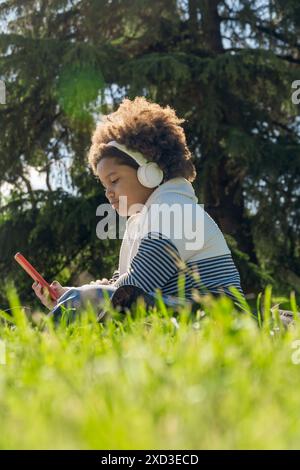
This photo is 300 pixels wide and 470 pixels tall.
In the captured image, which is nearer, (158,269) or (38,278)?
(158,269)

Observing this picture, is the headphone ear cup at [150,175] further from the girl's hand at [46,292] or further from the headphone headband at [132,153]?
the girl's hand at [46,292]

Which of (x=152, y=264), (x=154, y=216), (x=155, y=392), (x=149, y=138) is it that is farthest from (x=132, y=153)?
(x=155, y=392)

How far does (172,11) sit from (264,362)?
6.90 m

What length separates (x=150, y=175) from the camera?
2.98 metres

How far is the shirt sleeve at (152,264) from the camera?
2.62 meters

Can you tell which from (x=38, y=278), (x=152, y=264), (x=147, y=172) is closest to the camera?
(x=152, y=264)

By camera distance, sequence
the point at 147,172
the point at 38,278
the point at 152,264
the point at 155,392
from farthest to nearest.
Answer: the point at 147,172 < the point at 38,278 < the point at 152,264 < the point at 155,392

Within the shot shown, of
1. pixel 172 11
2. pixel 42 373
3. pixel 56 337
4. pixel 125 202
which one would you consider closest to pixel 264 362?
pixel 42 373

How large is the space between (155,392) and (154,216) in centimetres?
162

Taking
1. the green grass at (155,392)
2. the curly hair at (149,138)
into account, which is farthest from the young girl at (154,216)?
the green grass at (155,392)

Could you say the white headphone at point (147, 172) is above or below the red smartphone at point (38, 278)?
above

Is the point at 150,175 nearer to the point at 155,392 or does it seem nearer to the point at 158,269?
the point at 158,269

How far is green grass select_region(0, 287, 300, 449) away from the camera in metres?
0.88

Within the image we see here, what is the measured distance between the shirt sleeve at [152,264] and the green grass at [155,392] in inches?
36.2
